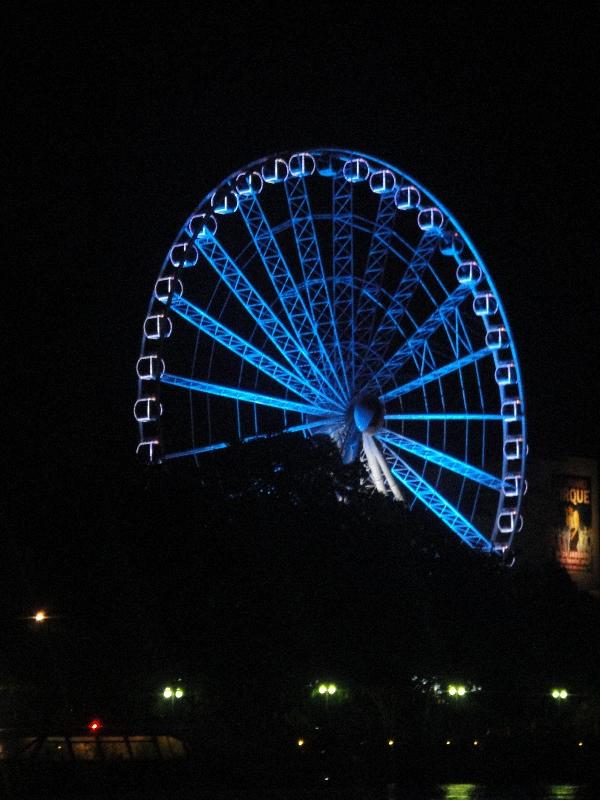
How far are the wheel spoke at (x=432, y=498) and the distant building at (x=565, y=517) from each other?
33383 millimetres

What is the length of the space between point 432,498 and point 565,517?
3772 centimetres

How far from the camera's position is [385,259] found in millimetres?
59219

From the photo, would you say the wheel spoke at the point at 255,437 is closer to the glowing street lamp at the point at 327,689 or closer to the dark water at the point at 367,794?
the glowing street lamp at the point at 327,689

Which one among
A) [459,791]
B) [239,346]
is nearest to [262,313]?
[239,346]

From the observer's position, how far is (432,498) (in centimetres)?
6388

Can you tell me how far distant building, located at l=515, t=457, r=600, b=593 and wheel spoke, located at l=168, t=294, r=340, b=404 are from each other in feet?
138

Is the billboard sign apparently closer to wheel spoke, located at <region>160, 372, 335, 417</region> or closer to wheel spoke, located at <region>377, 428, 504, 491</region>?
wheel spoke, located at <region>377, 428, 504, 491</region>

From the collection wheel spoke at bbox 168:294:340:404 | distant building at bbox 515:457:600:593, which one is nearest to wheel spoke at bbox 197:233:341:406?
wheel spoke at bbox 168:294:340:404

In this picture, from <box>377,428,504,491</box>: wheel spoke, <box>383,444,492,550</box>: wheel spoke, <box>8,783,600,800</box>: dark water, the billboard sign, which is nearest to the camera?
<box>8,783,600,800</box>: dark water

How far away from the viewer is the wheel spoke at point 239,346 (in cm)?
5641

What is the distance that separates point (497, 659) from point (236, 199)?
19.0 m

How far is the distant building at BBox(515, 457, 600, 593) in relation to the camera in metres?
98.1

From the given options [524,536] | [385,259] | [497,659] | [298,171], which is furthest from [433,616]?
[524,536]

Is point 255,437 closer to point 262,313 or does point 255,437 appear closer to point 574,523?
point 262,313
